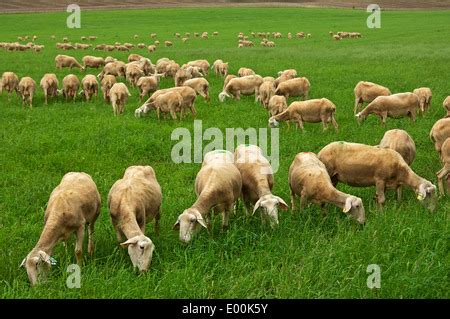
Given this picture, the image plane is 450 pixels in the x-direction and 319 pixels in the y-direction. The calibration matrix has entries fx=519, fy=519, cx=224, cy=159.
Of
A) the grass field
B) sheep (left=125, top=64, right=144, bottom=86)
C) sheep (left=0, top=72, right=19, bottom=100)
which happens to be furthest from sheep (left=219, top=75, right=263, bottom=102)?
sheep (left=0, top=72, right=19, bottom=100)

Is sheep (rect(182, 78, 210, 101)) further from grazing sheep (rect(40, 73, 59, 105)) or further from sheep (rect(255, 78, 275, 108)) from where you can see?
grazing sheep (rect(40, 73, 59, 105))

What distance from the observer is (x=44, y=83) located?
60.2 feet

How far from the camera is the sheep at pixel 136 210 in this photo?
662 cm

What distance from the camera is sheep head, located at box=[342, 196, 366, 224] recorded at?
782 centimetres

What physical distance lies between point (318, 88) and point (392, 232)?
13672mm

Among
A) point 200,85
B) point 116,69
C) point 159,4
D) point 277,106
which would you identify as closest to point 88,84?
point 200,85

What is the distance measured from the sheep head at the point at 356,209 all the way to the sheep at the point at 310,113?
253 inches

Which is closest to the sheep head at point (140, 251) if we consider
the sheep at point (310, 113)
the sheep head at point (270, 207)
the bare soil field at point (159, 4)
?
the sheep head at point (270, 207)

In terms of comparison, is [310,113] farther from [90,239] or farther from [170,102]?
[90,239]

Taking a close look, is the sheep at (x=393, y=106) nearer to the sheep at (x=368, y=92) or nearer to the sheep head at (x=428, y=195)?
the sheep at (x=368, y=92)

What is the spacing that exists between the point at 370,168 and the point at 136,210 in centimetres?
422

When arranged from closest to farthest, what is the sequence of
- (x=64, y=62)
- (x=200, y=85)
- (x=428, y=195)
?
(x=428, y=195) → (x=200, y=85) → (x=64, y=62)

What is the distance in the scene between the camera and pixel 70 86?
18.7 meters
